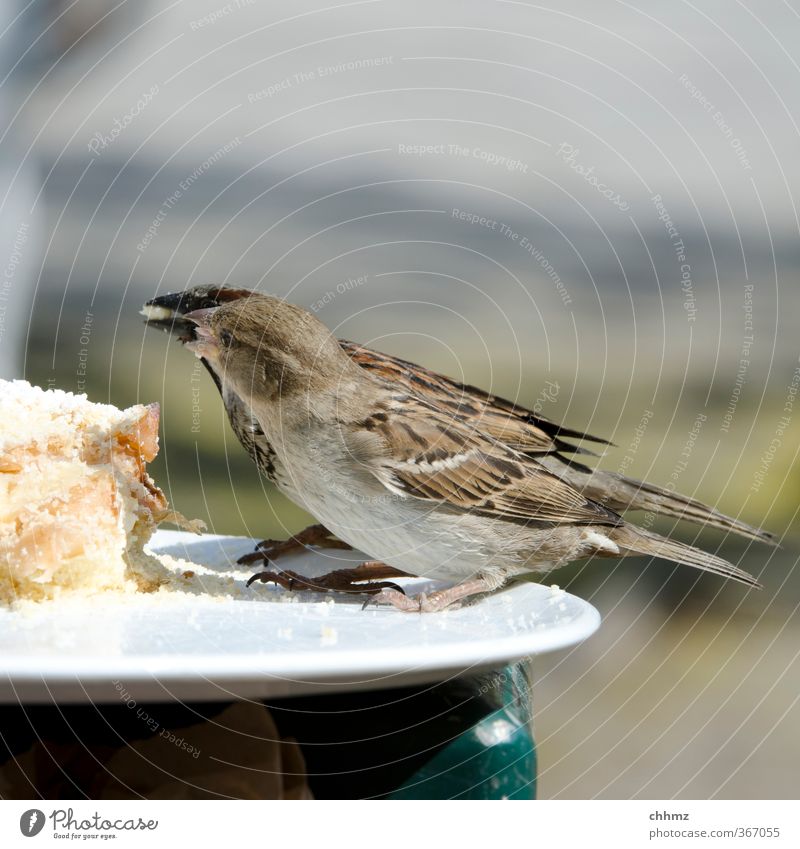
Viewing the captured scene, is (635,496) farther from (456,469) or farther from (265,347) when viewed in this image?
(265,347)

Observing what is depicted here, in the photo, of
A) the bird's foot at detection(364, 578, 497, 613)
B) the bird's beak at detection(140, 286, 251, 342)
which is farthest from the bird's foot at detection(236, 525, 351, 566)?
the bird's beak at detection(140, 286, 251, 342)

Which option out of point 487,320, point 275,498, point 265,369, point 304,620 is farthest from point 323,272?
point 304,620

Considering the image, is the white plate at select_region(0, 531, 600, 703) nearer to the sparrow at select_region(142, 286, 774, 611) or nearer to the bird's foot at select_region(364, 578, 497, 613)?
the bird's foot at select_region(364, 578, 497, 613)

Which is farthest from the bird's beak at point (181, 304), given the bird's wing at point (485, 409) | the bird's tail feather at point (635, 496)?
the bird's tail feather at point (635, 496)

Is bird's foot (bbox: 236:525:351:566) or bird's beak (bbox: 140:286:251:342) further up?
bird's beak (bbox: 140:286:251:342)

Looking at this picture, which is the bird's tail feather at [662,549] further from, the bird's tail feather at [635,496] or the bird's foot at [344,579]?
the bird's foot at [344,579]

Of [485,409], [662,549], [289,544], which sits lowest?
[289,544]

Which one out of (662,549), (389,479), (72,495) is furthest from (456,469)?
(72,495)
